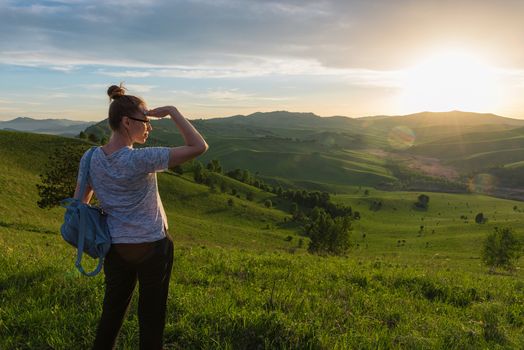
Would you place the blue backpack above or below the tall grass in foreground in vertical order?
above

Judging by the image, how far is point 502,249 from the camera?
175ft

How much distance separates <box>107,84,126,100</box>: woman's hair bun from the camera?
4.12 meters

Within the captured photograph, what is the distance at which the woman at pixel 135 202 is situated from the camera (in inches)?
159

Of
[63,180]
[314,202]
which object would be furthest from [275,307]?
[314,202]

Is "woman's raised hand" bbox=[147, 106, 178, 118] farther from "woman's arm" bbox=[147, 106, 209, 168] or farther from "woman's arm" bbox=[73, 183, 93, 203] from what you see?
"woman's arm" bbox=[73, 183, 93, 203]

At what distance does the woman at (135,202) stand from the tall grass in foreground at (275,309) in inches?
46.0

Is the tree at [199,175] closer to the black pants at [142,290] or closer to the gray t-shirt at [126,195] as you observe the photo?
the black pants at [142,290]

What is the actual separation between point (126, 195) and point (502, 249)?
6158 centimetres

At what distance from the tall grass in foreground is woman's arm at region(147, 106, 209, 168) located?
8.97 feet

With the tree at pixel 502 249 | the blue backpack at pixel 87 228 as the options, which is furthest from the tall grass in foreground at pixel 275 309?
the tree at pixel 502 249

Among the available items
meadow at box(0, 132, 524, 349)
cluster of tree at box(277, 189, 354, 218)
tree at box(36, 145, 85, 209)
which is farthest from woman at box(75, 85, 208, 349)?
cluster of tree at box(277, 189, 354, 218)

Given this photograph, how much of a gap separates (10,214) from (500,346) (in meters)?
44.5

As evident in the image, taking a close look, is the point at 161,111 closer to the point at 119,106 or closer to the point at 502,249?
the point at 119,106

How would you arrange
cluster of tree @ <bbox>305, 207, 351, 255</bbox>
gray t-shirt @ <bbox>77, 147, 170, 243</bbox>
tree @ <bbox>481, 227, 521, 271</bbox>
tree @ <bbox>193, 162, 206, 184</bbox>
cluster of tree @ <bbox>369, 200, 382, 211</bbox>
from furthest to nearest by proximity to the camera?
cluster of tree @ <bbox>369, 200, 382, 211</bbox>
tree @ <bbox>193, 162, 206, 184</bbox>
cluster of tree @ <bbox>305, 207, 351, 255</bbox>
tree @ <bbox>481, 227, 521, 271</bbox>
gray t-shirt @ <bbox>77, 147, 170, 243</bbox>
